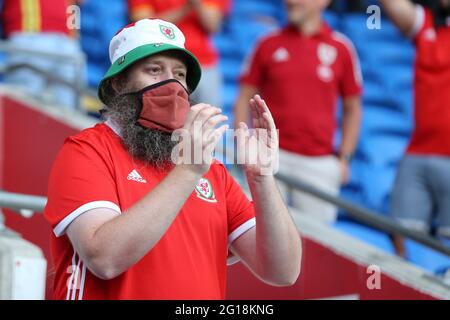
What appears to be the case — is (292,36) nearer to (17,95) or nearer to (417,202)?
(417,202)

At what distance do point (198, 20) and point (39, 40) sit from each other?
1.11 meters

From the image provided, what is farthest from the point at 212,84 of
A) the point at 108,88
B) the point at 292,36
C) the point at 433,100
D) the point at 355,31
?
the point at 108,88

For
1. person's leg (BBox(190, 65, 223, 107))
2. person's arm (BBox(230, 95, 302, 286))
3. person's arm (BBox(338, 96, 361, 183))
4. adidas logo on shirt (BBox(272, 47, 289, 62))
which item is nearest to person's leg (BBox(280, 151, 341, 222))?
person's arm (BBox(338, 96, 361, 183))

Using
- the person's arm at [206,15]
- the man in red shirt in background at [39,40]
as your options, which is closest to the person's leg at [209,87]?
the person's arm at [206,15]

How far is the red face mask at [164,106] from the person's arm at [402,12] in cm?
281

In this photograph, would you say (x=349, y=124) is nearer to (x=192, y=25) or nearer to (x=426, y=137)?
(x=426, y=137)

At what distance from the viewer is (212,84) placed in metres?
6.89

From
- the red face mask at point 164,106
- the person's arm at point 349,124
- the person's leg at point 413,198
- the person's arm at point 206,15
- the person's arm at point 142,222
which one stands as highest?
the person's arm at point 206,15

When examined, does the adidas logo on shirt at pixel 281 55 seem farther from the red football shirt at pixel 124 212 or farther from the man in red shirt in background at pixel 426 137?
the red football shirt at pixel 124 212

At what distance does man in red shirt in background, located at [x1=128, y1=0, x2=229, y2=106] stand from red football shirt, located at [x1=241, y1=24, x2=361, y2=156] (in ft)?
2.53

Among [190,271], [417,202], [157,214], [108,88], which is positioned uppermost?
[108,88]

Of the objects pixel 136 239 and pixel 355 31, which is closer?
pixel 136 239

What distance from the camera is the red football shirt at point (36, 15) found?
6777 millimetres

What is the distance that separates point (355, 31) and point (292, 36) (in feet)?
12.1
